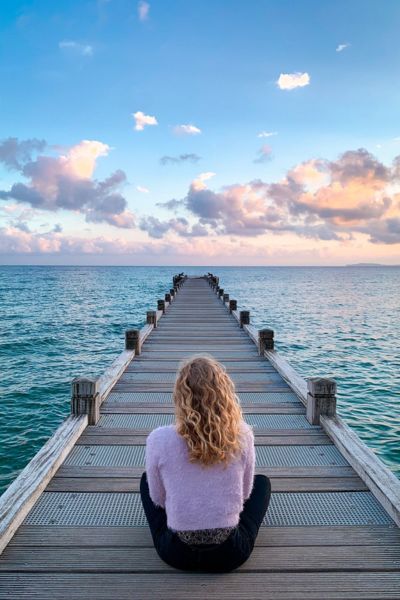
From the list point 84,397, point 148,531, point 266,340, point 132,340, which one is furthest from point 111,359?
point 148,531

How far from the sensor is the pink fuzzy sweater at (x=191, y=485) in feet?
9.82

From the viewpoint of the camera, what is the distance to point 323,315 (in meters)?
38.6

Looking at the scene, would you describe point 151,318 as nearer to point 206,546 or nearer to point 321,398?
point 321,398

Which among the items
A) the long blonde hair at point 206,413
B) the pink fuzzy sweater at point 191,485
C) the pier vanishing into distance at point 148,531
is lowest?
the pier vanishing into distance at point 148,531

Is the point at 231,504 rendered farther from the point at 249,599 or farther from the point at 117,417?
the point at 117,417

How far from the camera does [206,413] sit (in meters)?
3.01

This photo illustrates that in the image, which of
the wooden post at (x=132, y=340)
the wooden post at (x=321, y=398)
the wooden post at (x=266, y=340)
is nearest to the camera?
the wooden post at (x=321, y=398)

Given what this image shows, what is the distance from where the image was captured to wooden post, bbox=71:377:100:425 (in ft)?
19.9

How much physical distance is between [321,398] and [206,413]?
11.5 ft

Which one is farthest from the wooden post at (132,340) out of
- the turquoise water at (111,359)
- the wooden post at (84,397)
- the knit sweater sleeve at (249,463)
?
the knit sweater sleeve at (249,463)

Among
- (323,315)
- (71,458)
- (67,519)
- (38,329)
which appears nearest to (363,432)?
(71,458)

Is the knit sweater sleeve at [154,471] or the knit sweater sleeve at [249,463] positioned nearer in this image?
the knit sweater sleeve at [154,471]

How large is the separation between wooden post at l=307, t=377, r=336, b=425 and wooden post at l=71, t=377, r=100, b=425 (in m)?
2.93

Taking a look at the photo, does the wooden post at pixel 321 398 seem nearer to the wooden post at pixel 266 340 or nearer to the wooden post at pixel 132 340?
the wooden post at pixel 266 340
